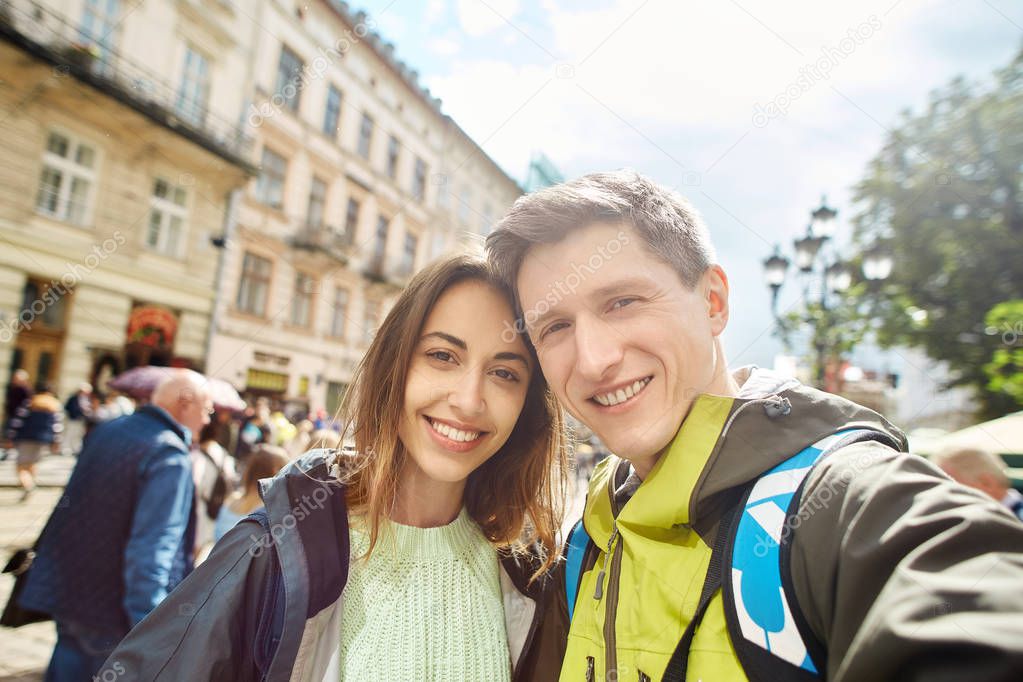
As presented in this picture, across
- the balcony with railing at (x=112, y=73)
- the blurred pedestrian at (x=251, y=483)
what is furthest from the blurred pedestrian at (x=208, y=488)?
the balcony with railing at (x=112, y=73)

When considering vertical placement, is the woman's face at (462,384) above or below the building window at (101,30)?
below

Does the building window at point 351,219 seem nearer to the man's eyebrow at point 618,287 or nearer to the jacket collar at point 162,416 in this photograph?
the jacket collar at point 162,416

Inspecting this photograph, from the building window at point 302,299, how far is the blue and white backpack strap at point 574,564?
1674cm

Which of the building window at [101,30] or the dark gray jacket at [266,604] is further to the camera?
the building window at [101,30]

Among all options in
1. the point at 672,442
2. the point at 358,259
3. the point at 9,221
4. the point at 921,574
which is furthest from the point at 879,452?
the point at 358,259

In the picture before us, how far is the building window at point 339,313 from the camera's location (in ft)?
61.1

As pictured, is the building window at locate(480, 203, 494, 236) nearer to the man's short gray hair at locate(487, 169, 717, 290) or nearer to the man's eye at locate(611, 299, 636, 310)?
the man's short gray hair at locate(487, 169, 717, 290)

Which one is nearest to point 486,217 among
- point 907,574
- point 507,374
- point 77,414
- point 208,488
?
point 77,414

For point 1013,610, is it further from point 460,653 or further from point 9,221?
point 9,221

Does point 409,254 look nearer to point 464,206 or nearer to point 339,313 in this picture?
point 464,206

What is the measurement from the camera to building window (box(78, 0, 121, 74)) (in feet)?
36.0

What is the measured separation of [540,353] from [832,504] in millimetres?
866

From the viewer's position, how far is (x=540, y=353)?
163cm

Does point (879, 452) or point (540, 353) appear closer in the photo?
point (879, 452)
